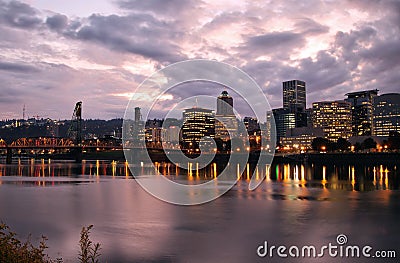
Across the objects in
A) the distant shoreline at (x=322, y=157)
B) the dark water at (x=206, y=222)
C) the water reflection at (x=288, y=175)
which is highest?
the distant shoreline at (x=322, y=157)

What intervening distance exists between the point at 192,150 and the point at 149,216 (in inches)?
5720

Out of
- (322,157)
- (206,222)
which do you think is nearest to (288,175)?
(206,222)

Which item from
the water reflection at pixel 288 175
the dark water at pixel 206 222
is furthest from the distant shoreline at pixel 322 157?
the dark water at pixel 206 222

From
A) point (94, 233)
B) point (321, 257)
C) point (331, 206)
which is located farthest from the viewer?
point (331, 206)

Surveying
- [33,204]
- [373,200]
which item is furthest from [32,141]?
[373,200]

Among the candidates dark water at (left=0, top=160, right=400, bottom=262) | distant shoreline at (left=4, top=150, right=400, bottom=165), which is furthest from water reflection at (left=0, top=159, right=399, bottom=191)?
distant shoreline at (left=4, top=150, right=400, bottom=165)

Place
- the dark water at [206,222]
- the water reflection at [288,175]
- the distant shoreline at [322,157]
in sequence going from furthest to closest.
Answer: the distant shoreline at [322,157]
the water reflection at [288,175]
the dark water at [206,222]

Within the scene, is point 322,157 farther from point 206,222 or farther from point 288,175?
point 206,222

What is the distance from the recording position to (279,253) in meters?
18.1

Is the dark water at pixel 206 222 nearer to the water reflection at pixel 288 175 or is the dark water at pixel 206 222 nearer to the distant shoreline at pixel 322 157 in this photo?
the water reflection at pixel 288 175

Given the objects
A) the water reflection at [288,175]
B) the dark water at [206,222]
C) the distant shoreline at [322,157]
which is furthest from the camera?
the distant shoreline at [322,157]

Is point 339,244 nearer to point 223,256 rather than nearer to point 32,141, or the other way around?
point 223,256

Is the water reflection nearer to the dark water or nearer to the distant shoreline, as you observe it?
the dark water

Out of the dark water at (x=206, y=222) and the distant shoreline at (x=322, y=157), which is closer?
the dark water at (x=206, y=222)
